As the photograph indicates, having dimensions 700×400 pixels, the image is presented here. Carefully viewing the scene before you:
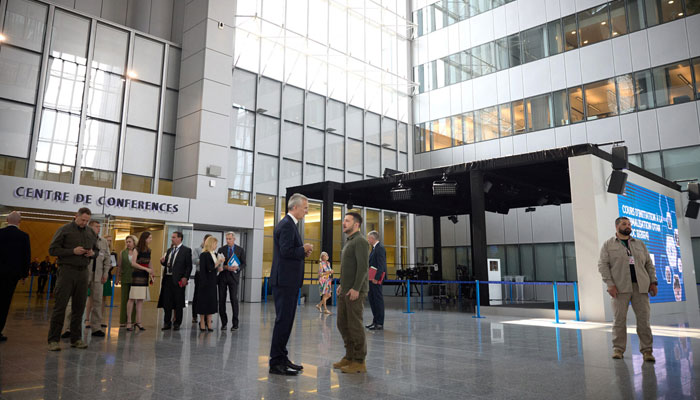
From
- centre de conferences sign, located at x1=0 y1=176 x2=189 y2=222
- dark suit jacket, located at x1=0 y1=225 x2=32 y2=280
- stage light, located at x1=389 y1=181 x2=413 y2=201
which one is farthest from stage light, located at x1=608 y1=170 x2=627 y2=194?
centre de conferences sign, located at x1=0 y1=176 x2=189 y2=222

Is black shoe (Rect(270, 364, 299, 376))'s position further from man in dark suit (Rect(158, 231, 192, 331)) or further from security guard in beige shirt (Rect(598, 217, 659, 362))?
man in dark suit (Rect(158, 231, 192, 331))

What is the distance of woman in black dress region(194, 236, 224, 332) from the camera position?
8.42 m

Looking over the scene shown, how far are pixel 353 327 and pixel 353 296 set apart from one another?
40cm

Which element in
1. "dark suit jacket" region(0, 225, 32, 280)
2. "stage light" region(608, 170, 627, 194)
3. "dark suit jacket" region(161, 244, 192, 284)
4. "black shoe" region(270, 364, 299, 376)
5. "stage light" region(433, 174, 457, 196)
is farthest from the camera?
"stage light" region(433, 174, 457, 196)

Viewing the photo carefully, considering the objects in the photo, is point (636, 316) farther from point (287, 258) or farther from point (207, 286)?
point (207, 286)

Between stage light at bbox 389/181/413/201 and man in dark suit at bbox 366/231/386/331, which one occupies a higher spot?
stage light at bbox 389/181/413/201

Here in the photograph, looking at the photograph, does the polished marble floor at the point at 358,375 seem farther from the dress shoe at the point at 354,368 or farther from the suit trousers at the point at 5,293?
the suit trousers at the point at 5,293

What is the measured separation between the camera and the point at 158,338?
7504 mm

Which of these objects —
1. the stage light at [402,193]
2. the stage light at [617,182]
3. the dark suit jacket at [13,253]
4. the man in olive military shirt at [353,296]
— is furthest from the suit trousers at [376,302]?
the stage light at [402,193]

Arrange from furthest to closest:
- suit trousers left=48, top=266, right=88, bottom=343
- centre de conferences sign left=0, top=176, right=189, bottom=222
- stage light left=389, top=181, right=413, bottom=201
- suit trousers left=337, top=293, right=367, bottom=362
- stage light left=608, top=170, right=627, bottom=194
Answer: stage light left=389, top=181, right=413, bottom=201 → centre de conferences sign left=0, top=176, right=189, bottom=222 → stage light left=608, top=170, right=627, bottom=194 → suit trousers left=48, top=266, right=88, bottom=343 → suit trousers left=337, top=293, right=367, bottom=362

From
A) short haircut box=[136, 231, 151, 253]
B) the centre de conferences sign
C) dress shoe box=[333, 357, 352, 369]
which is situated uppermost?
the centre de conferences sign

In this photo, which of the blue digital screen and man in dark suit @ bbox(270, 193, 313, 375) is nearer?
man in dark suit @ bbox(270, 193, 313, 375)

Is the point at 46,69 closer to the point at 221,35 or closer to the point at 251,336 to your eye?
the point at 221,35

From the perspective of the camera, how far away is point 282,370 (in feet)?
15.9
